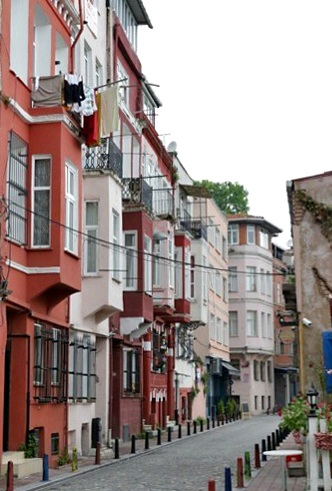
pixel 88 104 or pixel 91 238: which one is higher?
pixel 88 104

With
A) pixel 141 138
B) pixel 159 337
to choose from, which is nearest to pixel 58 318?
pixel 141 138

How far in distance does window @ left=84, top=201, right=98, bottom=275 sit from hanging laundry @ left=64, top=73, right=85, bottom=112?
521 centimetres

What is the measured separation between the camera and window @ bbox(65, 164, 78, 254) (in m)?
22.2

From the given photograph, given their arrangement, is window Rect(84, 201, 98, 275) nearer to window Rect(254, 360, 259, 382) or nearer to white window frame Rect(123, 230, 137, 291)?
white window frame Rect(123, 230, 137, 291)

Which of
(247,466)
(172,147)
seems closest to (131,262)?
(247,466)

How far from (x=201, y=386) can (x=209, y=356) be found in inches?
124

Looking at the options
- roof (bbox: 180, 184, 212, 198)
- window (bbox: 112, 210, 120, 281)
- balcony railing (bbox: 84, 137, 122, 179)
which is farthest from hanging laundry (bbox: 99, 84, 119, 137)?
roof (bbox: 180, 184, 212, 198)

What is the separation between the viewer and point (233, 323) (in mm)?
75625

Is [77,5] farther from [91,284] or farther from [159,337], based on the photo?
[159,337]

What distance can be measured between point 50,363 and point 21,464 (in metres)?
3.74

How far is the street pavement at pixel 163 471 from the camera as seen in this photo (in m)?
18.3

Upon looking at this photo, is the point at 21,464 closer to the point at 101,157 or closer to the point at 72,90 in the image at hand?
the point at 72,90

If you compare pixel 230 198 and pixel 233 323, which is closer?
pixel 233 323

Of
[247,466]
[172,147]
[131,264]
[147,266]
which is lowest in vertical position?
[247,466]
